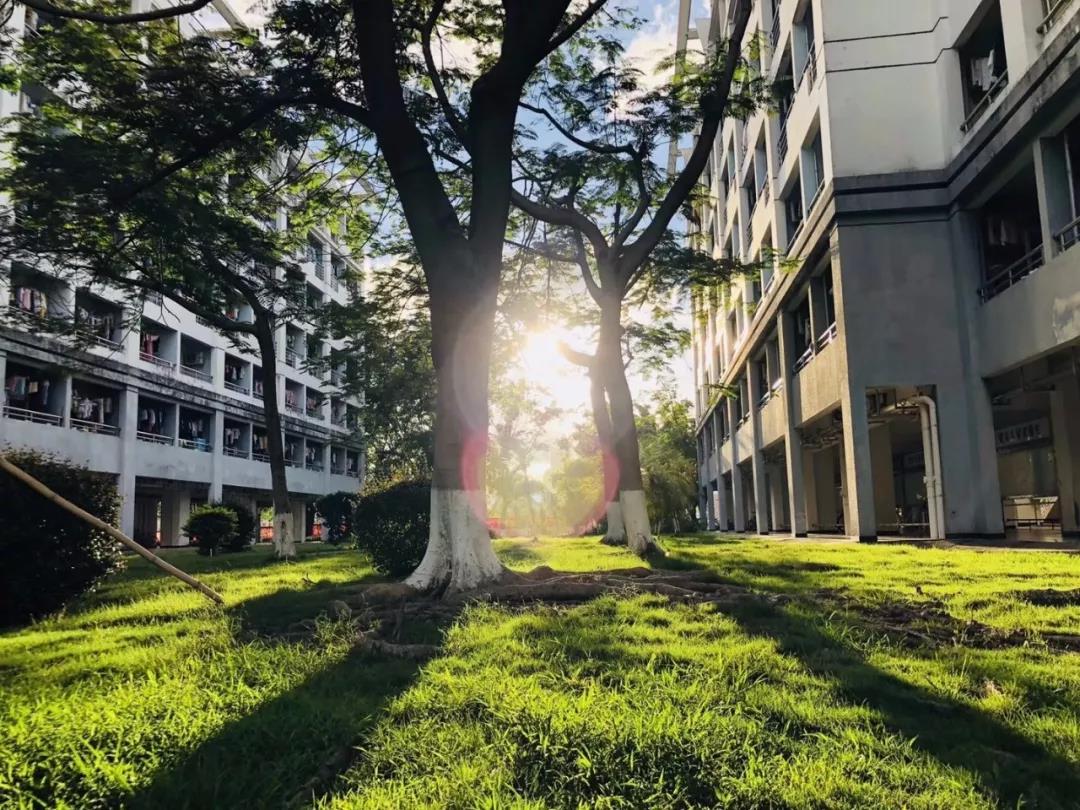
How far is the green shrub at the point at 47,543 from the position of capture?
6.61 metres

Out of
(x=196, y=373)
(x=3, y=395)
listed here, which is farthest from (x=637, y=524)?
(x=196, y=373)

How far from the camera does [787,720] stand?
3148mm

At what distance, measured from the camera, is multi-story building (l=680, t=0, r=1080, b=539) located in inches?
428

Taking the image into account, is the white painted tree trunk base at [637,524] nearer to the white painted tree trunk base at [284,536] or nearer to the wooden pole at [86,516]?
the wooden pole at [86,516]

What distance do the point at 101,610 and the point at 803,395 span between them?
52.2 feet

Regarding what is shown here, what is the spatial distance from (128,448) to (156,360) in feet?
13.1

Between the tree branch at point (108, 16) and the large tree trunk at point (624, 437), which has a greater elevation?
the tree branch at point (108, 16)

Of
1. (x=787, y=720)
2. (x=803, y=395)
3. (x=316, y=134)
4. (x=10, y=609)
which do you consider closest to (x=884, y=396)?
(x=803, y=395)

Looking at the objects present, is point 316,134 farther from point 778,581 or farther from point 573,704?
point 573,704

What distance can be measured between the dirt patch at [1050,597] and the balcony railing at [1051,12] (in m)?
8.49

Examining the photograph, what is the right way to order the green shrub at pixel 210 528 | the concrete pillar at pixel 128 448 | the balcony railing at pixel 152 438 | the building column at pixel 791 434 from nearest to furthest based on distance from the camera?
the green shrub at pixel 210 528 → the building column at pixel 791 434 → the concrete pillar at pixel 128 448 → the balcony railing at pixel 152 438

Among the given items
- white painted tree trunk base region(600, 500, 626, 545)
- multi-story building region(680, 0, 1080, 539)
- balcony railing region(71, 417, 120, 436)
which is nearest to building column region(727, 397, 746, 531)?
multi-story building region(680, 0, 1080, 539)

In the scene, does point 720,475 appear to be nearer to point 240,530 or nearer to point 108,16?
point 240,530

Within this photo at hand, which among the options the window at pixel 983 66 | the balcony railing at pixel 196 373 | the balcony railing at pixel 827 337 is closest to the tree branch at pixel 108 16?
the window at pixel 983 66
